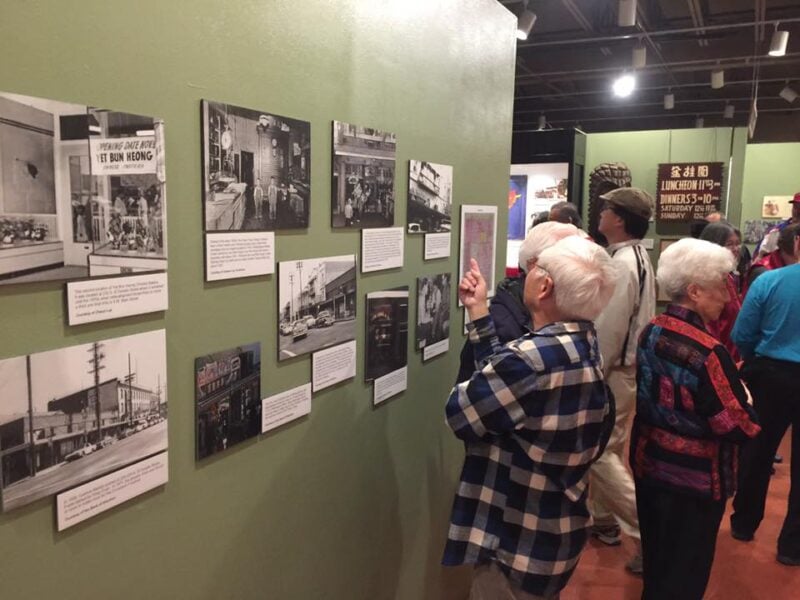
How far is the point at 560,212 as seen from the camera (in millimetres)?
4277

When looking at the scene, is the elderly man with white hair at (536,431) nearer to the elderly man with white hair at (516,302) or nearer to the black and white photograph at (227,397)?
the elderly man with white hair at (516,302)

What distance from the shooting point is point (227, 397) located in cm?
145

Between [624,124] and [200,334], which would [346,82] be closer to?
[200,334]

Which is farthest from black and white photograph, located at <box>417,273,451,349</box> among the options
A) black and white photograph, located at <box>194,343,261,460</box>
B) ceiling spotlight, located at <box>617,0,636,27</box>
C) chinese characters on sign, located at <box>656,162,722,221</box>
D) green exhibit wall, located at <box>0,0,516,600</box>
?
chinese characters on sign, located at <box>656,162,722,221</box>

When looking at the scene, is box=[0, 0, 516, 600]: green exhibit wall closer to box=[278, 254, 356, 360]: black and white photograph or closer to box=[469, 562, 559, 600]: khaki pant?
box=[278, 254, 356, 360]: black and white photograph

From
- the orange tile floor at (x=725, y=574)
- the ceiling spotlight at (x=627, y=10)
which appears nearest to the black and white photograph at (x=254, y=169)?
the orange tile floor at (x=725, y=574)

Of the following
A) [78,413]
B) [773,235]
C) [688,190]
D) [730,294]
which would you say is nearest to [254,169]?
[78,413]

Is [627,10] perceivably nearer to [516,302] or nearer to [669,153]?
[669,153]

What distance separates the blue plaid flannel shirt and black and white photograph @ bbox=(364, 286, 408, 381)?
336 mm

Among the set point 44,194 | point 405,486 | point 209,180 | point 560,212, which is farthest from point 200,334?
point 560,212

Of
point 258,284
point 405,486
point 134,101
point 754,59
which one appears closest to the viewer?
point 134,101

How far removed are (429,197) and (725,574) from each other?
2530 millimetres

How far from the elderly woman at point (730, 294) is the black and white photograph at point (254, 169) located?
9.50 feet

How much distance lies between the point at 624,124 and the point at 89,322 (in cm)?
1663
